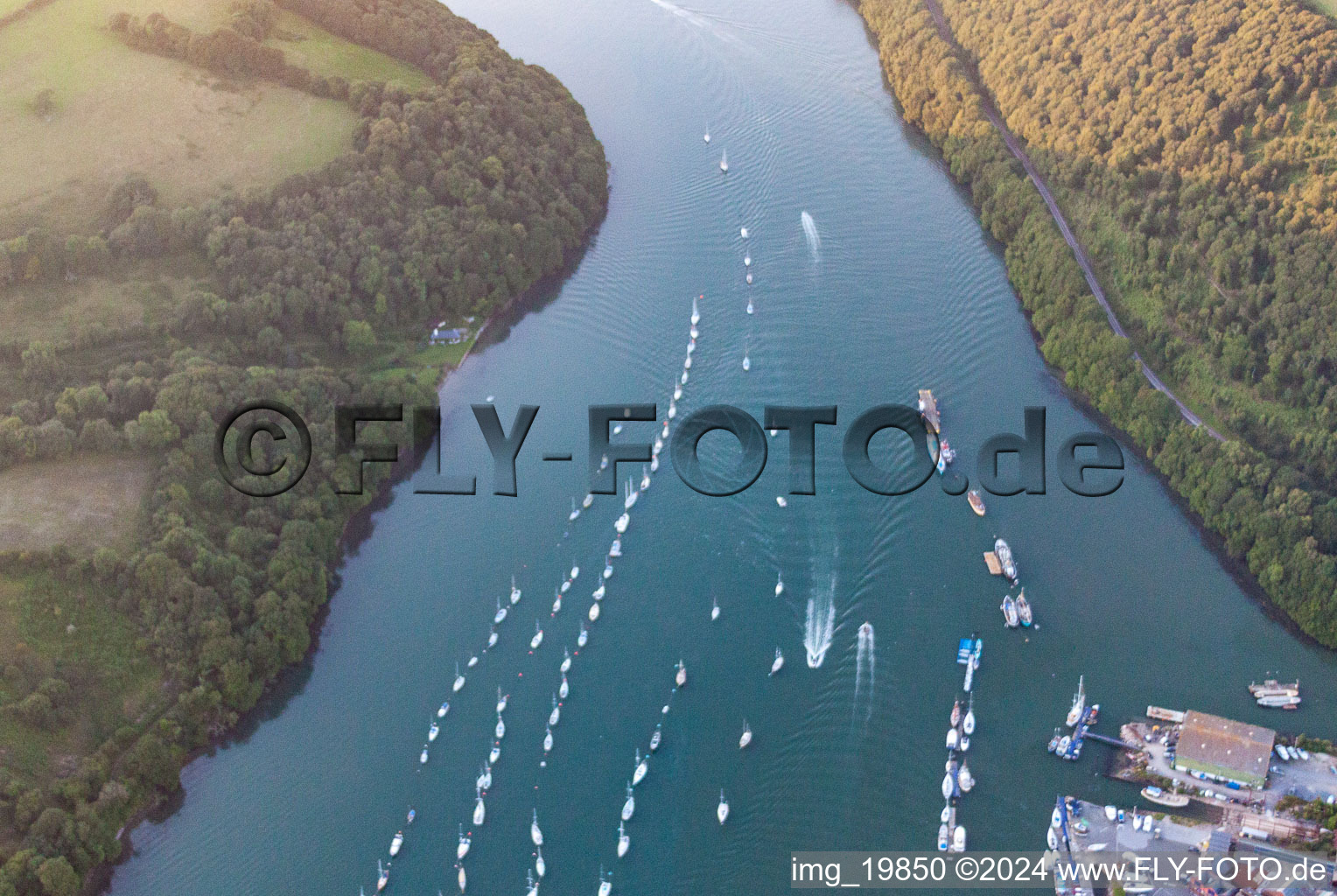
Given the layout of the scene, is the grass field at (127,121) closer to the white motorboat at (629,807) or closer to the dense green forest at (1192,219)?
the dense green forest at (1192,219)

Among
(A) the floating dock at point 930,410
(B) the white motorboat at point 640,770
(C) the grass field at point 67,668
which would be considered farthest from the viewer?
(A) the floating dock at point 930,410

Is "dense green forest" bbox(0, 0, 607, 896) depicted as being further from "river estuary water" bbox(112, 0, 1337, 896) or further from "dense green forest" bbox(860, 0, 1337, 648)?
"dense green forest" bbox(860, 0, 1337, 648)

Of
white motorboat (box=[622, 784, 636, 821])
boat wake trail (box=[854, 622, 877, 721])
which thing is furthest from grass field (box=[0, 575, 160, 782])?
boat wake trail (box=[854, 622, 877, 721])

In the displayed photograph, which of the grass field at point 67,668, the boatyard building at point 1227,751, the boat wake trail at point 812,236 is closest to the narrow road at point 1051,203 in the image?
the boat wake trail at point 812,236

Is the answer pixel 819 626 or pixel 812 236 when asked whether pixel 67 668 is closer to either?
pixel 819 626

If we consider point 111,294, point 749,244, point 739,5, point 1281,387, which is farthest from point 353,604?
point 739,5
